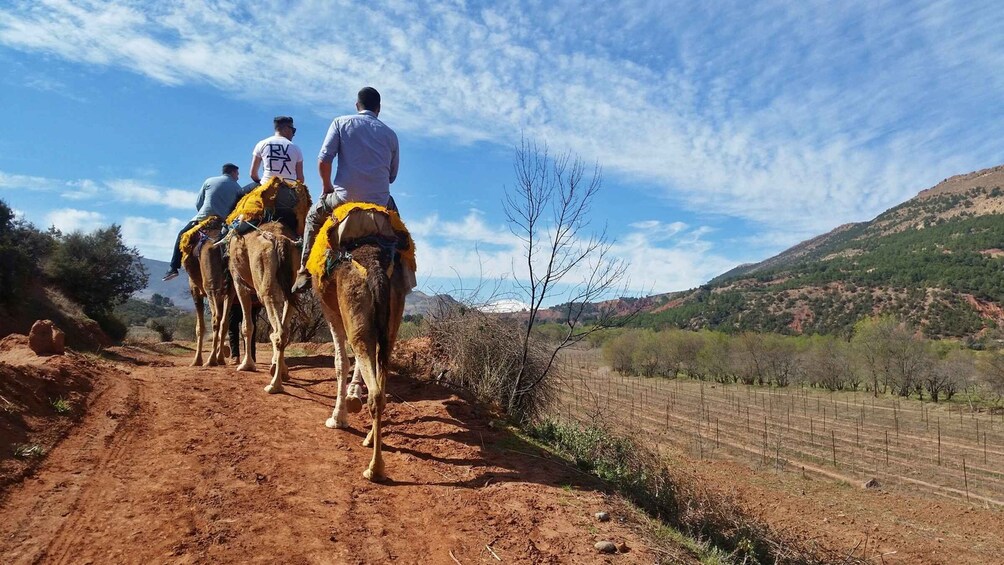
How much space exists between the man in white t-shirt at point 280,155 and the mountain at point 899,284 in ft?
204

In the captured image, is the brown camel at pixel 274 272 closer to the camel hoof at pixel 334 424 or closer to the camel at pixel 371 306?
the camel hoof at pixel 334 424

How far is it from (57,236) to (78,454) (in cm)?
2297

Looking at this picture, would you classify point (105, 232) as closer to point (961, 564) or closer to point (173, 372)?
point (173, 372)

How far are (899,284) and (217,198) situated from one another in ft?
362

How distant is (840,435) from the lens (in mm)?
35688

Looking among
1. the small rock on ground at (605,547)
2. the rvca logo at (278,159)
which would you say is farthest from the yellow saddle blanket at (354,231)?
the rvca logo at (278,159)

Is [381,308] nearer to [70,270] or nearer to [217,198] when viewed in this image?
[217,198]

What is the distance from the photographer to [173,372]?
761 centimetres

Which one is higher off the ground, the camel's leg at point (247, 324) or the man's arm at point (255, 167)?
the man's arm at point (255, 167)

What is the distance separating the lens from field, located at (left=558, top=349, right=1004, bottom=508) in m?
24.4

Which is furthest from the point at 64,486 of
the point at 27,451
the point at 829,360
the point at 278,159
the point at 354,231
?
the point at 829,360

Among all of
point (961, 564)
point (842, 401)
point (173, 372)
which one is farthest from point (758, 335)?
point (173, 372)

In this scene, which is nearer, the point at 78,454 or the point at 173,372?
the point at 78,454

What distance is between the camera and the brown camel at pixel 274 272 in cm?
662
